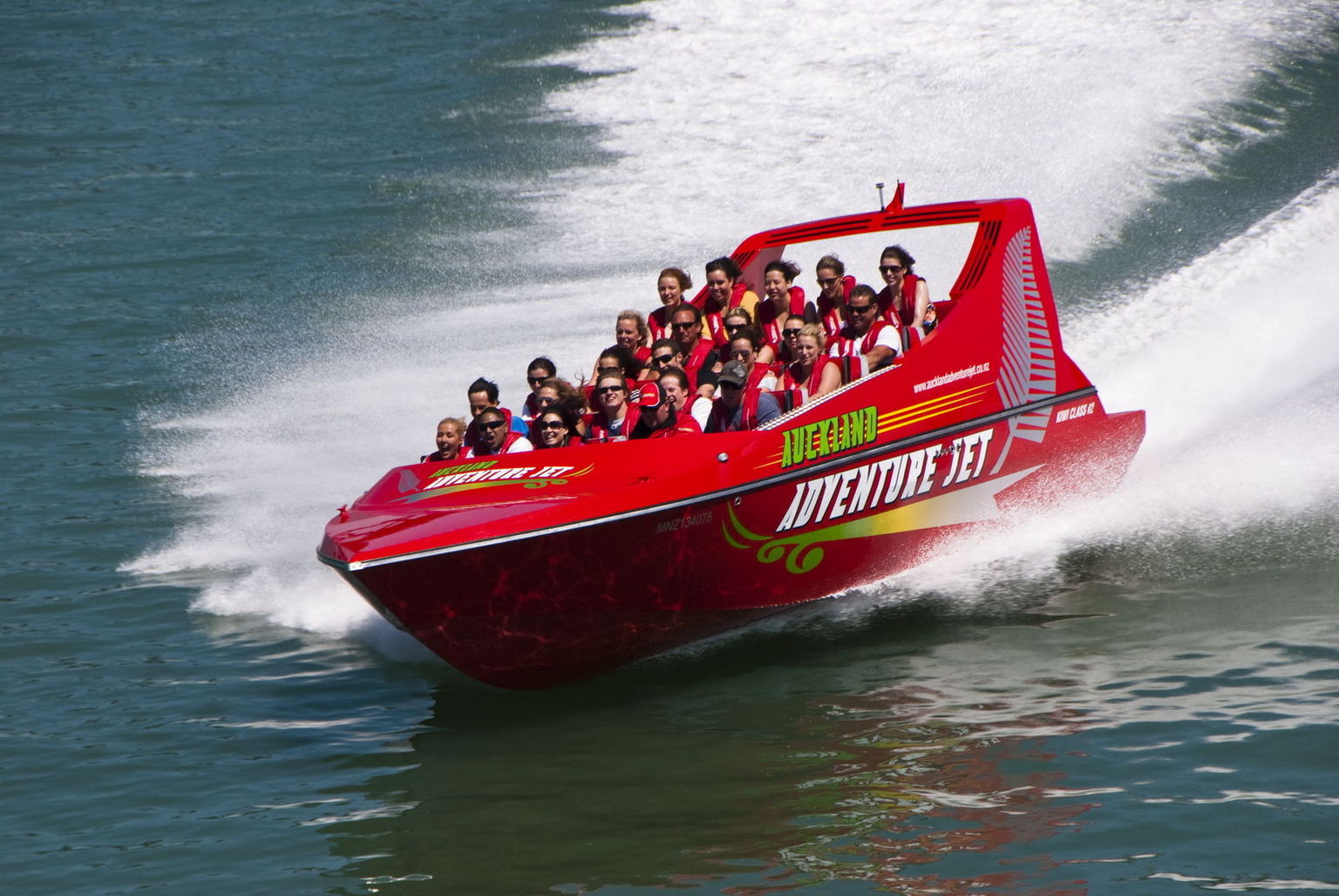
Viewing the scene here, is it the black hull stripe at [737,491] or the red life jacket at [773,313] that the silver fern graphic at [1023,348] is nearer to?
the black hull stripe at [737,491]

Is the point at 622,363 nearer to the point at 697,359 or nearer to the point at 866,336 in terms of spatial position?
the point at 697,359

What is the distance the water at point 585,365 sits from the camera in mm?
5809

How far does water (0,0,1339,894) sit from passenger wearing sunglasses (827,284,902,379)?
1.21m

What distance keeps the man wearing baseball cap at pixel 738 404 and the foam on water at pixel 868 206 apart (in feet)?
4.92

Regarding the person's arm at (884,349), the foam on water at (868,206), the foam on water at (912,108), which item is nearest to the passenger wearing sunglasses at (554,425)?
the foam on water at (868,206)

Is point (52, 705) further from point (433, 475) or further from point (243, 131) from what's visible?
point (243, 131)

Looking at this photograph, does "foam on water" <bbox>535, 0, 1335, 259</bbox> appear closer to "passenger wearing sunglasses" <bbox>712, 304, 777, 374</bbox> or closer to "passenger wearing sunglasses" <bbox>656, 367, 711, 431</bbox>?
"passenger wearing sunglasses" <bbox>712, 304, 777, 374</bbox>

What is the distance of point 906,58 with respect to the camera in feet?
64.7

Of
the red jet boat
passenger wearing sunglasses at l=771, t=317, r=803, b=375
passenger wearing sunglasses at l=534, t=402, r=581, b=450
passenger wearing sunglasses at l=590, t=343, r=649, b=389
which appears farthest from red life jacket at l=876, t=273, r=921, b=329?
passenger wearing sunglasses at l=534, t=402, r=581, b=450

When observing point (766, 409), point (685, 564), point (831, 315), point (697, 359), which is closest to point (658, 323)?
point (697, 359)

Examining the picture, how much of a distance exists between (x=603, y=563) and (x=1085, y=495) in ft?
11.9

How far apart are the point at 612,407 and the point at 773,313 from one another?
2.04 metres

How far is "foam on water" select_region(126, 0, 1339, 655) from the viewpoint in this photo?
30.8 ft

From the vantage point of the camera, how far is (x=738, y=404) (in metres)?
7.57
